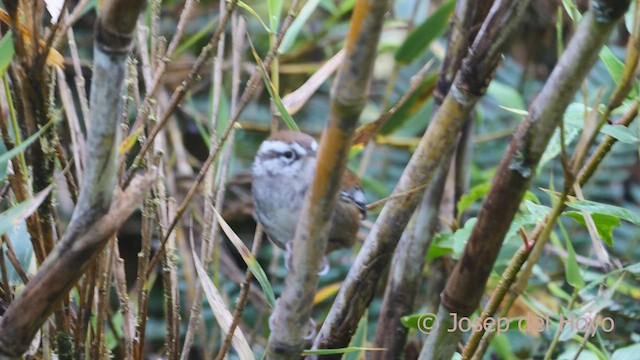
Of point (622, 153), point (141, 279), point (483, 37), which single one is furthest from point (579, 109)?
point (622, 153)

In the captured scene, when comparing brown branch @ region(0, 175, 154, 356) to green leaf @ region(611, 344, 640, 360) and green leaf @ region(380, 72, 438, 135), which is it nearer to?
green leaf @ region(611, 344, 640, 360)

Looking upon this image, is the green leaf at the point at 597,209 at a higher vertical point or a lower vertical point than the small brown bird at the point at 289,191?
higher

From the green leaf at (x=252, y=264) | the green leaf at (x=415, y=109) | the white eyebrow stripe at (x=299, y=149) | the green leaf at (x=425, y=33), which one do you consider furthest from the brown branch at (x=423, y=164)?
the green leaf at (x=415, y=109)

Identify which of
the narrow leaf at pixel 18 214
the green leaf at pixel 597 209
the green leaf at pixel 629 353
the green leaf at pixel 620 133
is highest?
the green leaf at pixel 620 133

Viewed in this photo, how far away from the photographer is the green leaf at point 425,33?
2.22 metres

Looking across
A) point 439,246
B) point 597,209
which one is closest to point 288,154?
point 439,246

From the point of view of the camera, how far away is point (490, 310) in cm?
117

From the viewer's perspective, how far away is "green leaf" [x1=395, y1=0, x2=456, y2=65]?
222 centimetres

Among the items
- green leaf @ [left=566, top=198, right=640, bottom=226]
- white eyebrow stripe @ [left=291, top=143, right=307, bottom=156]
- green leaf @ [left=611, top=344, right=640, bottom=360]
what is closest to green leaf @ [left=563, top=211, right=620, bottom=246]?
green leaf @ [left=566, top=198, right=640, bottom=226]

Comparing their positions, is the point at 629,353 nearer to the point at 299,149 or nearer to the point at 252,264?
the point at 252,264

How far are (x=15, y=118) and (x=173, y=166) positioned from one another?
6.14ft

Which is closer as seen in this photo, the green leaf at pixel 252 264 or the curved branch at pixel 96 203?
the curved branch at pixel 96 203

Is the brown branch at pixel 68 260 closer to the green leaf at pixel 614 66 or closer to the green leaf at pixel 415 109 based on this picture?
the green leaf at pixel 614 66

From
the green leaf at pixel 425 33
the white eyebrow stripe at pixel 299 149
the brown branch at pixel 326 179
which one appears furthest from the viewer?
the green leaf at pixel 425 33
